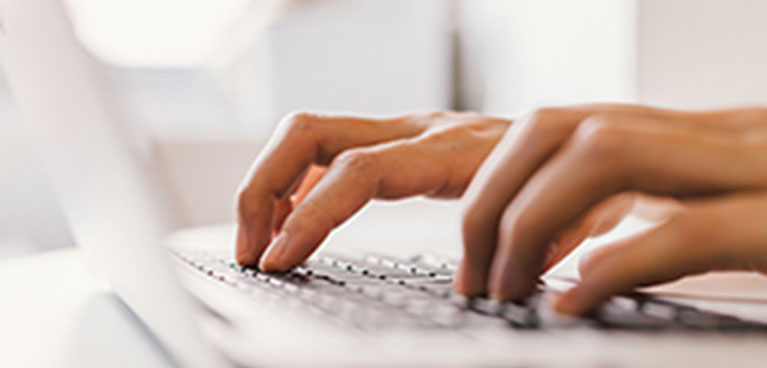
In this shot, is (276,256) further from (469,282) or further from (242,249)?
(469,282)

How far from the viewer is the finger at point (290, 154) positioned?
607 mm

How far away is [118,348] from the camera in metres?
0.36

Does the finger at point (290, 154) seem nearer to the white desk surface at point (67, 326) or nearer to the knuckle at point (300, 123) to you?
the knuckle at point (300, 123)

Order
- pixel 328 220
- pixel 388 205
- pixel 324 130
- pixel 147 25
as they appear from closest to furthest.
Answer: pixel 328 220 < pixel 324 130 < pixel 147 25 < pixel 388 205

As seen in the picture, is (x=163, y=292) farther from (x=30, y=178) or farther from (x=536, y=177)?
(x=30, y=178)

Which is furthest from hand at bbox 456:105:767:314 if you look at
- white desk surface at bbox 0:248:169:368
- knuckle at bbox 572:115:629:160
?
white desk surface at bbox 0:248:169:368

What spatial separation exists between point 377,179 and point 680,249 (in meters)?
0.36

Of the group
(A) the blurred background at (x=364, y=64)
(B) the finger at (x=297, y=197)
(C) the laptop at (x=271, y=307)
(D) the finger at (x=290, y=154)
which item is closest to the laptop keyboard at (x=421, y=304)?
(C) the laptop at (x=271, y=307)

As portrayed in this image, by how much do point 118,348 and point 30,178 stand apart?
1.27 m

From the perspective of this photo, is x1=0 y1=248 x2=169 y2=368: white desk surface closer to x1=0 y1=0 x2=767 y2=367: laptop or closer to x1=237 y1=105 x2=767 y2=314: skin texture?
x1=0 y1=0 x2=767 y2=367: laptop

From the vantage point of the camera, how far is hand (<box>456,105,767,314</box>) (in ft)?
1.03

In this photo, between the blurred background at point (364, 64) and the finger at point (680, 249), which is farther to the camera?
the blurred background at point (364, 64)

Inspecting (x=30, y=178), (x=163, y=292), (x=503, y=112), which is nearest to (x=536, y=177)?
(x=163, y=292)

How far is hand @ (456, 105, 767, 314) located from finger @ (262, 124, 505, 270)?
206 millimetres
